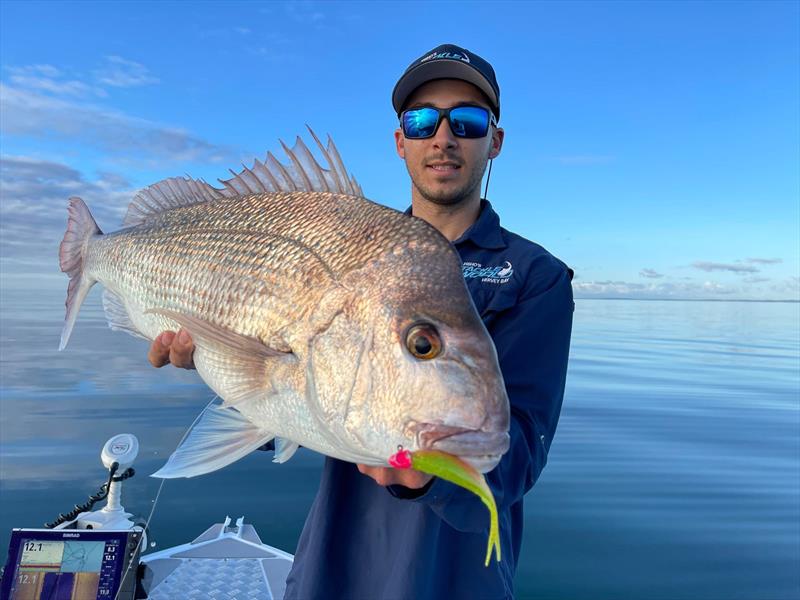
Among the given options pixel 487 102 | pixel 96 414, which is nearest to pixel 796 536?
pixel 487 102

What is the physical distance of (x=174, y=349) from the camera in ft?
7.64

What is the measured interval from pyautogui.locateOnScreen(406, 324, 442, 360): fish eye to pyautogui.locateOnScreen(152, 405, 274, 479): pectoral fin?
746 millimetres

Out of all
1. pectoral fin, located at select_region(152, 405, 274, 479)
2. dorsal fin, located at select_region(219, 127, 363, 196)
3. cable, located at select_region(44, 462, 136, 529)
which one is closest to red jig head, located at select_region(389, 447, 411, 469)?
pectoral fin, located at select_region(152, 405, 274, 479)

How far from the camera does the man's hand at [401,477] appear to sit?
1.64m

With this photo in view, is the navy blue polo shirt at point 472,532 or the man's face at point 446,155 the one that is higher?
the man's face at point 446,155

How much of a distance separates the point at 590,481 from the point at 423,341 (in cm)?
804

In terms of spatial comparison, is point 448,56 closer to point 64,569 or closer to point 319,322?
point 319,322

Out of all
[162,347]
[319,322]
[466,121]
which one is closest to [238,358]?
[319,322]

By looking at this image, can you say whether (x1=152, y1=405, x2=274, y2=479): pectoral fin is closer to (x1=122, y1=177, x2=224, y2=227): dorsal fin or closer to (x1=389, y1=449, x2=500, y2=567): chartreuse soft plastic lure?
(x1=389, y1=449, x2=500, y2=567): chartreuse soft plastic lure

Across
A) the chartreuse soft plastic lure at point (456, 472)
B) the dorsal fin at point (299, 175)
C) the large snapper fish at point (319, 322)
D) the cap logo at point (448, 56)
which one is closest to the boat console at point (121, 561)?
the large snapper fish at point (319, 322)

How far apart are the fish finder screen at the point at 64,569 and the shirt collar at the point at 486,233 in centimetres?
328

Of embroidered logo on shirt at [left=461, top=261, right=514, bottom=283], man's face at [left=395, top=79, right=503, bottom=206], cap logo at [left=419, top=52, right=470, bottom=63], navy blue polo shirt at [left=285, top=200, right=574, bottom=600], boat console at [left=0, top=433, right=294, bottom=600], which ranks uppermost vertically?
cap logo at [left=419, top=52, right=470, bottom=63]

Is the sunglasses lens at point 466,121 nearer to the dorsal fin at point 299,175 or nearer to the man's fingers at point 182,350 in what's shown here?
the dorsal fin at point 299,175

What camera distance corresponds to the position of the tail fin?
3.34m
